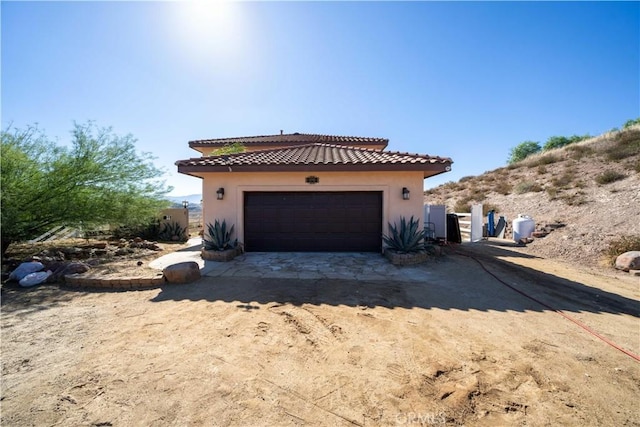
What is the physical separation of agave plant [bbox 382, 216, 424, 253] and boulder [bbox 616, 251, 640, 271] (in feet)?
19.7

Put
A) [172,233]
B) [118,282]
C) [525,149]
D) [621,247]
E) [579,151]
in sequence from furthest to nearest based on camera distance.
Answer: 1. [525,149]
2. [579,151]
3. [172,233]
4. [621,247]
5. [118,282]

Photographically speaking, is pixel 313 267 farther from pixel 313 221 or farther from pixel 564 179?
pixel 564 179

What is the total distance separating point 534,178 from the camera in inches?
816

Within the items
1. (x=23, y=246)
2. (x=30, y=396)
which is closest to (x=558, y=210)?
(x=30, y=396)

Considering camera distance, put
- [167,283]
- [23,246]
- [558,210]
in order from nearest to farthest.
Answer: [167,283] → [23,246] → [558,210]

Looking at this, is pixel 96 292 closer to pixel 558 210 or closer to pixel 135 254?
pixel 135 254

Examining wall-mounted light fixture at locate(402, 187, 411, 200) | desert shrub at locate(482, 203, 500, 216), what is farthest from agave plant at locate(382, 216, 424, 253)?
desert shrub at locate(482, 203, 500, 216)

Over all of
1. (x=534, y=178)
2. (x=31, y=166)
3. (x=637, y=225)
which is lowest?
(x=637, y=225)

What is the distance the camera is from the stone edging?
5.77 metres

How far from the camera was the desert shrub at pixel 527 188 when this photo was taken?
1828cm

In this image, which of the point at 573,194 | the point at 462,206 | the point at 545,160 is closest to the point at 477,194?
the point at 462,206

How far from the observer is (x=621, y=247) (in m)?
8.55

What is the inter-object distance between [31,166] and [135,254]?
3697mm

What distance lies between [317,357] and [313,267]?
3.97m
